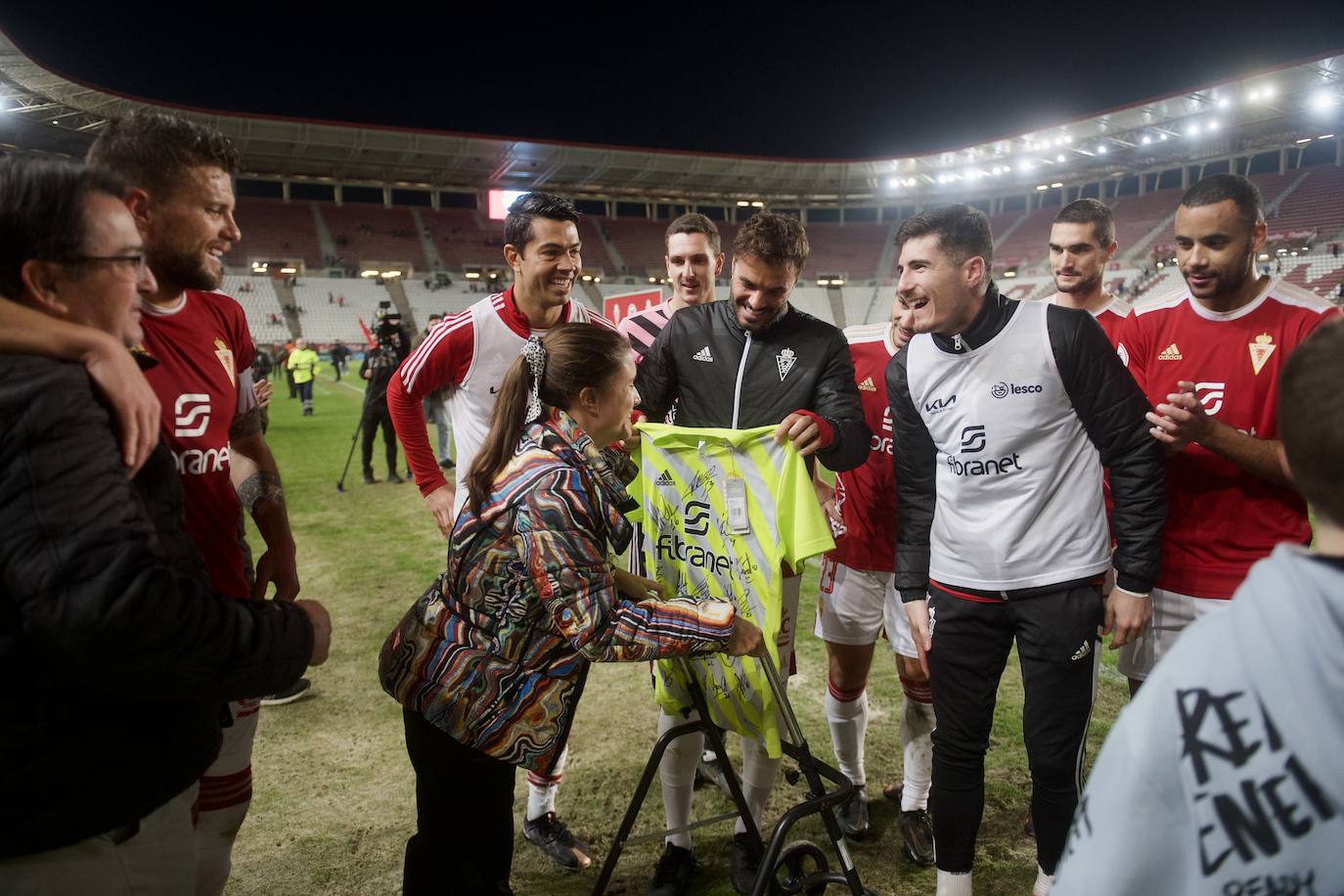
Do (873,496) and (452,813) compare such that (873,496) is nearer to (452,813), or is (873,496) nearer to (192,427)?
(452,813)

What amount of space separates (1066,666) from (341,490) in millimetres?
10145

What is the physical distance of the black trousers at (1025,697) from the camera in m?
2.54

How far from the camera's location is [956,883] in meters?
2.61

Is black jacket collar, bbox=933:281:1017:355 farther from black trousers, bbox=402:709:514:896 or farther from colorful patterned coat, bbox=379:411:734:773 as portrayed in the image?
black trousers, bbox=402:709:514:896

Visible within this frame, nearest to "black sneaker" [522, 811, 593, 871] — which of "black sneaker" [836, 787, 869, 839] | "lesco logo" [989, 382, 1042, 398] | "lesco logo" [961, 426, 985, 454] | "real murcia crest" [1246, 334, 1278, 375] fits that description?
"black sneaker" [836, 787, 869, 839]

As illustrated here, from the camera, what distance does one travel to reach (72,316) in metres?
1.38

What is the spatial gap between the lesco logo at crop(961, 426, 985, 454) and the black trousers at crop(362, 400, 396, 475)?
376 inches

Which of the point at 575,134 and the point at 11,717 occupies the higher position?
the point at 575,134

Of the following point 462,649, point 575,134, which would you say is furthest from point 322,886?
point 575,134

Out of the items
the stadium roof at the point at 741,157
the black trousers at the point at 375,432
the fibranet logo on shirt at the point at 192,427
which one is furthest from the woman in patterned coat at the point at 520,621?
the stadium roof at the point at 741,157

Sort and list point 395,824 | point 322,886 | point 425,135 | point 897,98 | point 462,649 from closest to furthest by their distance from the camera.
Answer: point 462,649, point 322,886, point 395,824, point 425,135, point 897,98

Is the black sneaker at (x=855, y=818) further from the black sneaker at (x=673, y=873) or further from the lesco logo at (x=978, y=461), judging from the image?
the lesco logo at (x=978, y=461)

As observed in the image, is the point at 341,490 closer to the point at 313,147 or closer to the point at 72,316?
the point at 72,316

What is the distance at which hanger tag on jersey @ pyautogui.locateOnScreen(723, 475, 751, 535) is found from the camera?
2.69 m
